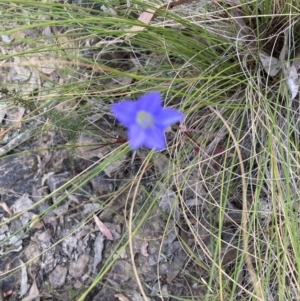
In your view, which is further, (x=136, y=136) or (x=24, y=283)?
(x=24, y=283)

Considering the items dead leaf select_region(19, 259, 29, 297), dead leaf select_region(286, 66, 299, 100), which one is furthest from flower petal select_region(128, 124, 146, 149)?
dead leaf select_region(19, 259, 29, 297)

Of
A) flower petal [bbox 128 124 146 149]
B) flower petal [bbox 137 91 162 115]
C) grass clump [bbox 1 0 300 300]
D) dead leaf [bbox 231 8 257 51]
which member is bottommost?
grass clump [bbox 1 0 300 300]

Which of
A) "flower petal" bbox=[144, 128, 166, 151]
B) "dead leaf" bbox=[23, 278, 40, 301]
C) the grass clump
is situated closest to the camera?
"flower petal" bbox=[144, 128, 166, 151]

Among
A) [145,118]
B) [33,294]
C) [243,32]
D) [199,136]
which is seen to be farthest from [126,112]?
[33,294]

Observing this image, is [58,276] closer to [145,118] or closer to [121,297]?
[121,297]

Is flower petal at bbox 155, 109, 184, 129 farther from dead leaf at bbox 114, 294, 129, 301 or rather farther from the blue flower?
dead leaf at bbox 114, 294, 129, 301

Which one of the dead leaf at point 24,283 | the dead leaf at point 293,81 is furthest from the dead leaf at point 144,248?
the dead leaf at point 293,81

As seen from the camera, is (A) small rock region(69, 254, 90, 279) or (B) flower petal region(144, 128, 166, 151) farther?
(A) small rock region(69, 254, 90, 279)

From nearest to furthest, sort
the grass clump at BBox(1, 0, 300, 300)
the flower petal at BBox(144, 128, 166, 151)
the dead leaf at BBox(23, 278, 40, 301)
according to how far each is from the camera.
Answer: the flower petal at BBox(144, 128, 166, 151)
the grass clump at BBox(1, 0, 300, 300)
the dead leaf at BBox(23, 278, 40, 301)
